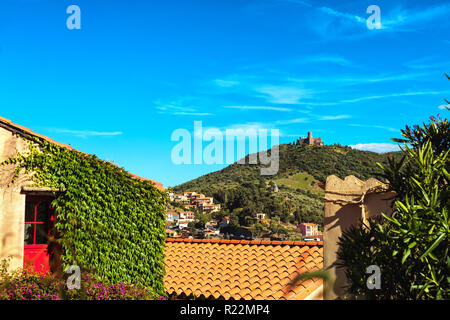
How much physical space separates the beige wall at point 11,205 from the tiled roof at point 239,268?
4342 mm

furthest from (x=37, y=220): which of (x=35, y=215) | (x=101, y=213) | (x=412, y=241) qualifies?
(x=412, y=241)

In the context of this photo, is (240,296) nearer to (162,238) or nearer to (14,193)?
(162,238)

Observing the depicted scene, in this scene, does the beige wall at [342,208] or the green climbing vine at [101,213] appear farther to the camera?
the green climbing vine at [101,213]

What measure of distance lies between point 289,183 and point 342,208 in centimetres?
5060

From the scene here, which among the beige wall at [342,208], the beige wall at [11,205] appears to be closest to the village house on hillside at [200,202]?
the beige wall at [11,205]

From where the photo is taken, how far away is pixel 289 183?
5659 cm

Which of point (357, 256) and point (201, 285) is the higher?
point (357, 256)

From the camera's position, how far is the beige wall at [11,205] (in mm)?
8648

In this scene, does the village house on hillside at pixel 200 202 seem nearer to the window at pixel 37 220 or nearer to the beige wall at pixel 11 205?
the window at pixel 37 220

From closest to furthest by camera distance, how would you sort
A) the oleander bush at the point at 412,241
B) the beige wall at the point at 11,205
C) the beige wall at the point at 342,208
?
→ the oleander bush at the point at 412,241
the beige wall at the point at 342,208
the beige wall at the point at 11,205

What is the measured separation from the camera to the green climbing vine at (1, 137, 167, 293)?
9117 millimetres

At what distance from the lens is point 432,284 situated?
14.7 ft
